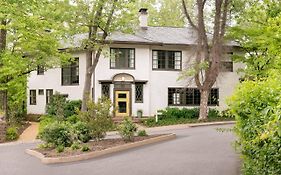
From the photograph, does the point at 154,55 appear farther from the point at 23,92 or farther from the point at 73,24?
the point at 23,92

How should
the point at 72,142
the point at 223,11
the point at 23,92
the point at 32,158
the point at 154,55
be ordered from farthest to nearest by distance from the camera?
the point at 23,92 < the point at 154,55 < the point at 223,11 < the point at 72,142 < the point at 32,158

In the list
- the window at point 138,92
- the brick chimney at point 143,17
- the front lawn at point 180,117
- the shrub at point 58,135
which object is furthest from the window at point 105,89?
the shrub at point 58,135

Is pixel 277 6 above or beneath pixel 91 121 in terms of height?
above

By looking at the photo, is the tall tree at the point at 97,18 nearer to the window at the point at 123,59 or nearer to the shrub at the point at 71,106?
the shrub at the point at 71,106

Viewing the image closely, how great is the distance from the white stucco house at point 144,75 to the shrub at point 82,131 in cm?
1326

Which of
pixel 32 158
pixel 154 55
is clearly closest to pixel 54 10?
pixel 154 55

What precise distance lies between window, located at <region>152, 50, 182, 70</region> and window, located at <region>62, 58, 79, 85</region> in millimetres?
6525

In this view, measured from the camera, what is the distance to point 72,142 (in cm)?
1614

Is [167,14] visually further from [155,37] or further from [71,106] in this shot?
[71,106]

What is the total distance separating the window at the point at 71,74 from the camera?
1307 inches

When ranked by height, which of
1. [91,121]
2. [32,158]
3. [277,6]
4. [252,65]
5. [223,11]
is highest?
[223,11]

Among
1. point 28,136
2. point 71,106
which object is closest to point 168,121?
point 71,106

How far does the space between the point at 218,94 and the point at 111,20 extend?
12.1 m

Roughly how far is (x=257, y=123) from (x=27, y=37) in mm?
21541
